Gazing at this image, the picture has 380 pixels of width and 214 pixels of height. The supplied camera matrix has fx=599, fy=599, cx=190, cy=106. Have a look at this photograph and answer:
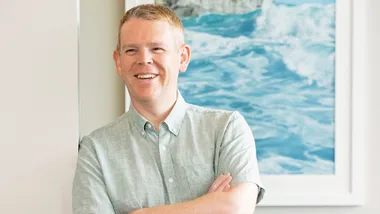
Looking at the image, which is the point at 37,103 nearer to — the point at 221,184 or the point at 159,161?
the point at 159,161

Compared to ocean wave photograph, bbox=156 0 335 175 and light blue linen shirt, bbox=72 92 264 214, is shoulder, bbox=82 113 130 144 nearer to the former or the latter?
light blue linen shirt, bbox=72 92 264 214

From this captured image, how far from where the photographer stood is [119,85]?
202 centimetres

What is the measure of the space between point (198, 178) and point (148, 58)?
36 centimetres

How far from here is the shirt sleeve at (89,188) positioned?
1587 millimetres

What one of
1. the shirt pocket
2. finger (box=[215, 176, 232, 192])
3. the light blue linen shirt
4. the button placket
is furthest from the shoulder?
finger (box=[215, 176, 232, 192])

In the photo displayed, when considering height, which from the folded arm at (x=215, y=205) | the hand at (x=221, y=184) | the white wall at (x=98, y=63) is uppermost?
the white wall at (x=98, y=63)

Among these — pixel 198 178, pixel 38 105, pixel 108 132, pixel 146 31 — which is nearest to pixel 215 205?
pixel 198 178

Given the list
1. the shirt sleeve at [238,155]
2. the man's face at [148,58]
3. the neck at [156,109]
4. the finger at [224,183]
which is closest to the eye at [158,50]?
the man's face at [148,58]

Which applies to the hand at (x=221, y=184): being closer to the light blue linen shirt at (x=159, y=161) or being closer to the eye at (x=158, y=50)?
the light blue linen shirt at (x=159, y=161)

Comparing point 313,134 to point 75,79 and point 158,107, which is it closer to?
point 158,107

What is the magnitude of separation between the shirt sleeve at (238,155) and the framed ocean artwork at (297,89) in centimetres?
37

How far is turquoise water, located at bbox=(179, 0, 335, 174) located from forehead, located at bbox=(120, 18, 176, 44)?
1.34ft

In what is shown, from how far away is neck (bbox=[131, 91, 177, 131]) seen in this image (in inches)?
65.8

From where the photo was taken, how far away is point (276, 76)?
2.05m
